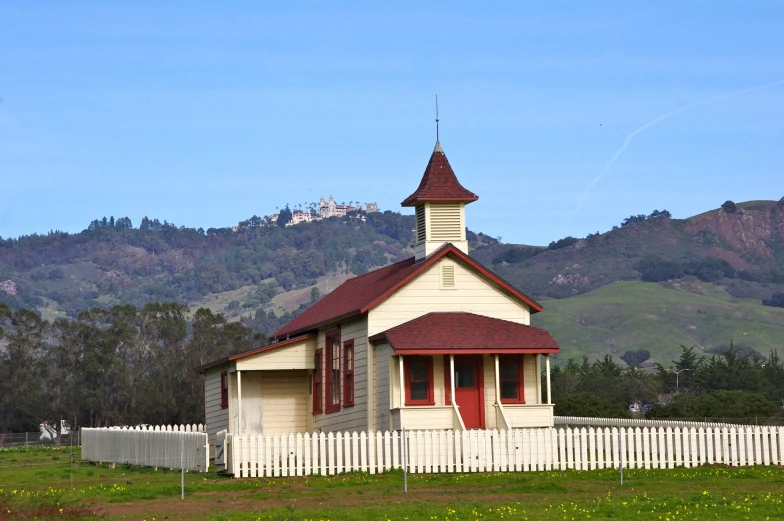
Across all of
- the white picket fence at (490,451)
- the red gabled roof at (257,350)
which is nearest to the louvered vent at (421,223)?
the red gabled roof at (257,350)

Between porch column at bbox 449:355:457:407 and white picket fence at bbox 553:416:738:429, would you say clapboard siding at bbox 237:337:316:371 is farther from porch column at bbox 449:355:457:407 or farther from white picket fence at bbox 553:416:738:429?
white picket fence at bbox 553:416:738:429

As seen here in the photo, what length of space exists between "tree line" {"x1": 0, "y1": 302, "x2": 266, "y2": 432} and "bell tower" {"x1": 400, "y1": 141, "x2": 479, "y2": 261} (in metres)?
49.0

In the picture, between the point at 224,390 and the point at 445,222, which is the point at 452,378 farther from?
the point at 224,390

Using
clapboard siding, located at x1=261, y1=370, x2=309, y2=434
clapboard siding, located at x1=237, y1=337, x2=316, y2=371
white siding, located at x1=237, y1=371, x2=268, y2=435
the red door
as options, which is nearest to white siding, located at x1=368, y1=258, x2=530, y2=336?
→ the red door

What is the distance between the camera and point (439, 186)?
141 ft

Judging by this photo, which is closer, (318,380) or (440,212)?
(440,212)

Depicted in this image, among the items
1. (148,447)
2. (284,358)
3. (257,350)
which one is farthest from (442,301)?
(148,447)

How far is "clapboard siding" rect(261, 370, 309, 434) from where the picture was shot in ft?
150

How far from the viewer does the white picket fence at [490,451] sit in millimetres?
34531

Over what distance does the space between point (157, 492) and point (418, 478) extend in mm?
6641

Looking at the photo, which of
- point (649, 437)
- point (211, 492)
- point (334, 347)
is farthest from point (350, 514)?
point (334, 347)

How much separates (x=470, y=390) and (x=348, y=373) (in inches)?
175

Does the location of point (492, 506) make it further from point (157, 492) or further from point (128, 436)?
point (128, 436)

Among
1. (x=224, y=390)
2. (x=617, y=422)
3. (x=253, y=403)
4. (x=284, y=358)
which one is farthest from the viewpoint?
(x=617, y=422)
